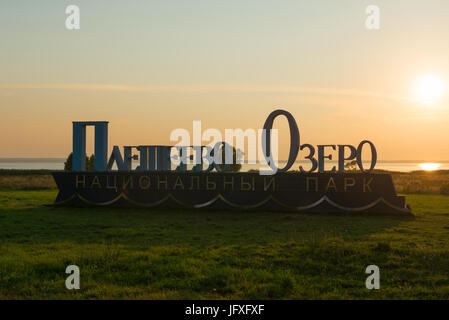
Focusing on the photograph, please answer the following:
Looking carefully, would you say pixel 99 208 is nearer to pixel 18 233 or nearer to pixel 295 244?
pixel 18 233

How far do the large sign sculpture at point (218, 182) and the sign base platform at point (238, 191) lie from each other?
4cm

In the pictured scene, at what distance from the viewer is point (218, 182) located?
22000mm

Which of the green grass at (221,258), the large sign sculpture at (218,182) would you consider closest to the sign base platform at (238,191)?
the large sign sculpture at (218,182)

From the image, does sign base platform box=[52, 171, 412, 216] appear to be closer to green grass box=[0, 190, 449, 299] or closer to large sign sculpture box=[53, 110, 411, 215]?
large sign sculpture box=[53, 110, 411, 215]

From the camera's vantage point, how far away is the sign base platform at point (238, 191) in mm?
20578

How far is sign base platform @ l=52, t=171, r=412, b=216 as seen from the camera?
20578mm

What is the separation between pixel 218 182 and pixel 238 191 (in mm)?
1117

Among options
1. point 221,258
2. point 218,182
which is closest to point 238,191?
point 218,182

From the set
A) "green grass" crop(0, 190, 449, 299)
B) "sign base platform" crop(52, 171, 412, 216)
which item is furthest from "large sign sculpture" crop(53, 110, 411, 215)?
"green grass" crop(0, 190, 449, 299)

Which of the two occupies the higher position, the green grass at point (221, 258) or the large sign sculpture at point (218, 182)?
the large sign sculpture at point (218, 182)

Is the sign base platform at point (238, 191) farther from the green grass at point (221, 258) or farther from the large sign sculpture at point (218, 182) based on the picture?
the green grass at point (221, 258)

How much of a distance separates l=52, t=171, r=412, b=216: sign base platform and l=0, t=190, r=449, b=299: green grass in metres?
2.96
